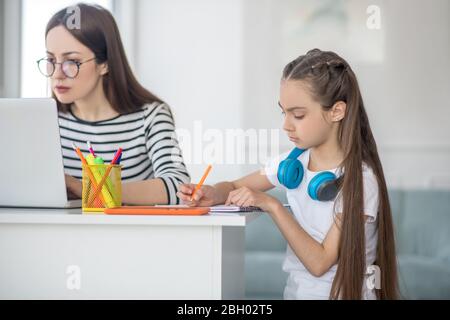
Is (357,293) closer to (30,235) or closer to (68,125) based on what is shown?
(30,235)

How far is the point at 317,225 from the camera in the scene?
157 cm

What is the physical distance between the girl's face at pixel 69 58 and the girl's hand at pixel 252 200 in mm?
821

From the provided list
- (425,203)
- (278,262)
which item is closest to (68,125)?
(278,262)

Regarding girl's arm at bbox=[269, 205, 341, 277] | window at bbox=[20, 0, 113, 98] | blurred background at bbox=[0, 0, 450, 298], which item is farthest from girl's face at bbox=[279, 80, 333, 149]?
window at bbox=[20, 0, 113, 98]

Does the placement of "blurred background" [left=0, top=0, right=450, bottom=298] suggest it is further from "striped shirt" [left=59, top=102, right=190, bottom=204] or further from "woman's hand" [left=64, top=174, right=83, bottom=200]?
"woman's hand" [left=64, top=174, right=83, bottom=200]

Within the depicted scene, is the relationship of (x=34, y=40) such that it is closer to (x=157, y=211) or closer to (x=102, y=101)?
(x=102, y=101)

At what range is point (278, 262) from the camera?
3162 millimetres

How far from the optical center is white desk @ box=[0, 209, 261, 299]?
1199 mm

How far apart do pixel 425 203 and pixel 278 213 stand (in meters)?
2.26

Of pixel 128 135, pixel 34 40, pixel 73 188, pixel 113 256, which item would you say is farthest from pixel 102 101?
pixel 34 40

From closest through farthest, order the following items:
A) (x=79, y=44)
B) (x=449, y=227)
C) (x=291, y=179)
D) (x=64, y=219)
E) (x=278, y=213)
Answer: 1. (x=64, y=219)
2. (x=278, y=213)
3. (x=291, y=179)
4. (x=79, y=44)
5. (x=449, y=227)

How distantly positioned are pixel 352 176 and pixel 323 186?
63 mm

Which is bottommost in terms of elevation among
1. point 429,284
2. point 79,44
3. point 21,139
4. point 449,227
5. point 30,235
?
point 429,284

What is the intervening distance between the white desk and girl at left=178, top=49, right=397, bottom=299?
8.5 inches
